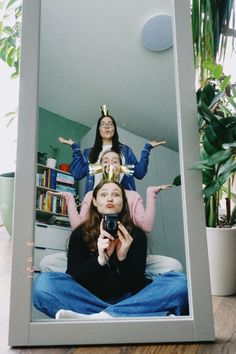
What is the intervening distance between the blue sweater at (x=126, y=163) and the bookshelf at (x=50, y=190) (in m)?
0.04

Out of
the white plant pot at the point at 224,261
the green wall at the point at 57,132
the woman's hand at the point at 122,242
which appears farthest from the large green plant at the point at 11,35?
the white plant pot at the point at 224,261

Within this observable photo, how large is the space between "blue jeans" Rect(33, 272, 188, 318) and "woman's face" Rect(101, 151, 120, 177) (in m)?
0.37

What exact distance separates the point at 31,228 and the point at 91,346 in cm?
39

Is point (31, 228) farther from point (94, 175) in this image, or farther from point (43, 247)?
point (94, 175)

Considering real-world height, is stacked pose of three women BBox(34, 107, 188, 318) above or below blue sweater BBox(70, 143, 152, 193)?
below

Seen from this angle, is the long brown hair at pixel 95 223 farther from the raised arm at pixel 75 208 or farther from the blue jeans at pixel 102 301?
the blue jeans at pixel 102 301

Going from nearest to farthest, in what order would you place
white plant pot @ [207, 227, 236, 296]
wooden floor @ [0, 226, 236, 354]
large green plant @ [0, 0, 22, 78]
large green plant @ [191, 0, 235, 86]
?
wooden floor @ [0, 226, 236, 354]
white plant pot @ [207, 227, 236, 296]
large green plant @ [191, 0, 235, 86]
large green plant @ [0, 0, 22, 78]

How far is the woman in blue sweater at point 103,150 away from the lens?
0.98 metres

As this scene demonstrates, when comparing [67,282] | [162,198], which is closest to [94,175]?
[162,198]

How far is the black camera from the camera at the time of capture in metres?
0.96

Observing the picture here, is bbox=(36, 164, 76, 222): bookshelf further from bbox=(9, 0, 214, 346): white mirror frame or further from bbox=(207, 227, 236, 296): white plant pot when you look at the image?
bbox=(207, 227, 236, 296): white plant pot

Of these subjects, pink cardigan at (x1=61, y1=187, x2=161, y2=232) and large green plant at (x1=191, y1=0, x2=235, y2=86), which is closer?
pink cardigan at (x1=61, y1=187, x2=161, y2=232)

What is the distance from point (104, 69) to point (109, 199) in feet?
1.45

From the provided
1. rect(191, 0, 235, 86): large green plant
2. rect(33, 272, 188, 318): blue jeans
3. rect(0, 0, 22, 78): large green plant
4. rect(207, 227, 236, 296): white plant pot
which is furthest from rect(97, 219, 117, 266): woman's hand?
rect(0, 0, 22, 78): large green plant
